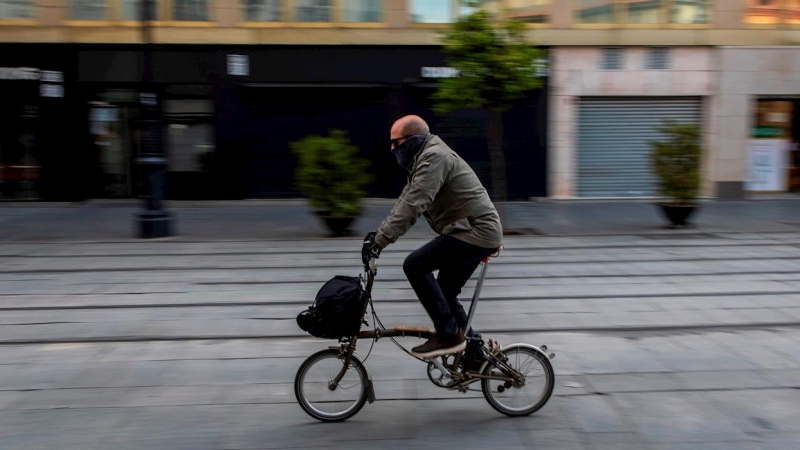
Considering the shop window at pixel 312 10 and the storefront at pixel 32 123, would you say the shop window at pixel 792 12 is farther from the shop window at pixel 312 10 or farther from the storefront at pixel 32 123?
the storefront at pixel 32 123

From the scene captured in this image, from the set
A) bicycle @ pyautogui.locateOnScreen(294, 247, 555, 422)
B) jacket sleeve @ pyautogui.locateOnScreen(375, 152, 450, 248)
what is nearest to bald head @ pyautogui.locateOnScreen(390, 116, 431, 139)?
jacket sleeve @ pyautogui.locateOnScreen(375, 152, 450, 248)

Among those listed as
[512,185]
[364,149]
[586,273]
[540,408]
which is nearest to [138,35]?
[364,149]

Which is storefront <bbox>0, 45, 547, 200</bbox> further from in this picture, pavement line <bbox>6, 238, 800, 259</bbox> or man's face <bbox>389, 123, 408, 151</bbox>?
man's face <bbox>389, 123, 408, 151</bbox>

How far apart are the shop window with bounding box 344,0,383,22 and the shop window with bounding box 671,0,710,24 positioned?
714 cm

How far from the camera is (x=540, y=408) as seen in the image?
15.0 ft

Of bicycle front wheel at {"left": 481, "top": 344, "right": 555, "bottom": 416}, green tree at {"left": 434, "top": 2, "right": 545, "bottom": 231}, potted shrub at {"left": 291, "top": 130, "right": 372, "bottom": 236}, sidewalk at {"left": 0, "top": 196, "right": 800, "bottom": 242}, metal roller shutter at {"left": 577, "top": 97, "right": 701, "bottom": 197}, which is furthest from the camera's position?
metal roller shutter at {"left": 577, "top": 97, "right": 701, "bottom": 197}

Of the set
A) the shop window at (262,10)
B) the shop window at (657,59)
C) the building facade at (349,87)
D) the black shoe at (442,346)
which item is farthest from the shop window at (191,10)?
the black shoe at (442,346)

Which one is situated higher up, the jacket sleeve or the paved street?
the jacket sleeve

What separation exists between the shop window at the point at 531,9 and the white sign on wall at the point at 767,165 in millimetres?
6173

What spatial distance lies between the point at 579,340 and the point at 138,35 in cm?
1442

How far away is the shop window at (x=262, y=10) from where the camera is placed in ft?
58.0

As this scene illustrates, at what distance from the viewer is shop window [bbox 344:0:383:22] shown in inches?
702

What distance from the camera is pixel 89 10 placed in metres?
17.5

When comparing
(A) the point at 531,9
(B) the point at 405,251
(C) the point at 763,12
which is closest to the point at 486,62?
(B) the point at 405,251
